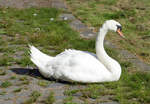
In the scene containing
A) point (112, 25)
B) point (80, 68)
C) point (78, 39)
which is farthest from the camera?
point (78, 39)

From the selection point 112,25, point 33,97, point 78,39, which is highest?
point 112,25

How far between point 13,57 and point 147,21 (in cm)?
483

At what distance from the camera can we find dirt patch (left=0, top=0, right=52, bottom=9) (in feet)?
38.2

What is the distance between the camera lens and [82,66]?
5.34 meters

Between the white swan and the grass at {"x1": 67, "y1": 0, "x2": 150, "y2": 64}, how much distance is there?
1.52 m

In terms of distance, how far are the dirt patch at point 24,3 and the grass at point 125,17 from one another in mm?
909

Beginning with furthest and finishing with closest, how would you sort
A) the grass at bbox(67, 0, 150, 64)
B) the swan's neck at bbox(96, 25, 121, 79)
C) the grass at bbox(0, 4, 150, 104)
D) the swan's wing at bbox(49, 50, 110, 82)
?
1. the grass at bbox(67, 0, 150, 64)
2. the swan's neck at bbox(96, 25, 121, 79)
3. the swan's wing at bbox(49, 50, 110, 82)
4. the grass at bbox(0, 4, 150, 104)

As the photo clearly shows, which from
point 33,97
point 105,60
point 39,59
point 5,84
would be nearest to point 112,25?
point 105,60

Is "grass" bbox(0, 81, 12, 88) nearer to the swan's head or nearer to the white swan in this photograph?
the white swan

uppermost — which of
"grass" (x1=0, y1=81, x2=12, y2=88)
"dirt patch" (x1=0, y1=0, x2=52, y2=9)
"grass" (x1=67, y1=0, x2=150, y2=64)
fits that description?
"dirt patch" (x1=0, y1=0, x2=52, y2=9)

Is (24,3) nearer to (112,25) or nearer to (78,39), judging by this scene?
(78,39)

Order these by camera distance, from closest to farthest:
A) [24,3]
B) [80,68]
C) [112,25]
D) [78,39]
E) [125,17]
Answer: [80,68] < [112,25] < [78,39] < [125,17] < [24,3]

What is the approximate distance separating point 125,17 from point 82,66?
5628 millimetres

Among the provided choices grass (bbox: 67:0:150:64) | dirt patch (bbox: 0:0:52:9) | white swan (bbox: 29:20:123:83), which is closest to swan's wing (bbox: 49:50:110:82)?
white swan (bbox: 29:20:123:83)
